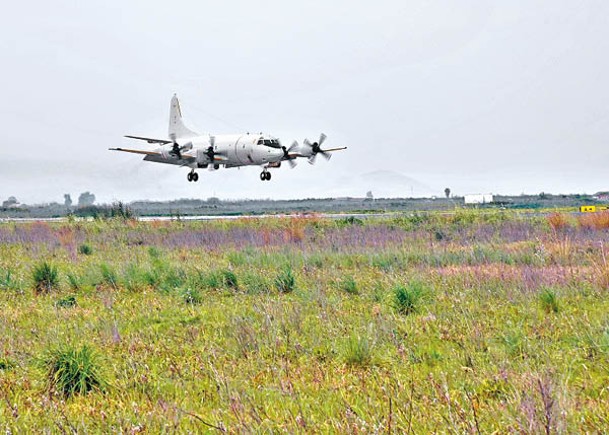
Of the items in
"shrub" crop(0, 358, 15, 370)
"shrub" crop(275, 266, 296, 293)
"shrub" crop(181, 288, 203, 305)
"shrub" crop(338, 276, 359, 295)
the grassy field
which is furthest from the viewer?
"shrub" crop(275, 266, 296, 293)

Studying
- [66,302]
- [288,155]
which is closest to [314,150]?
[288,155]

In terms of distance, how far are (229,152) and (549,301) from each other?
36251mm

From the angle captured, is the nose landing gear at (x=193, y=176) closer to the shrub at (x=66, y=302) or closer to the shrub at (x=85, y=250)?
the shrub at (x=85, y=250)

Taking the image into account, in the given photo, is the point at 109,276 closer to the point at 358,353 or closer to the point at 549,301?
the point at 358,353

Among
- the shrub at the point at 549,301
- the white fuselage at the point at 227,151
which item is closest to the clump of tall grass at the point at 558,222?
the shrub at the point at 549,301

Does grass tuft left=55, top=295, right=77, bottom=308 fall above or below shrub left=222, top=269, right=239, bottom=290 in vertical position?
below

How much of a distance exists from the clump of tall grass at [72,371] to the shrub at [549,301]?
6.50 metres

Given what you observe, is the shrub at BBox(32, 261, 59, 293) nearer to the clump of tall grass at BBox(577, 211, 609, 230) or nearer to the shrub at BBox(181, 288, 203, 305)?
the shrub at BBox(181, 288, 203, 305)

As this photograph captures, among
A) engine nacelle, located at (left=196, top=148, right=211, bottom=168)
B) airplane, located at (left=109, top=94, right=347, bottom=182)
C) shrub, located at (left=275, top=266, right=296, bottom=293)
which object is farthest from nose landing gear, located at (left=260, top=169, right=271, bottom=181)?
shrub, located at (left=275, top=266, right=296, bottom=293)

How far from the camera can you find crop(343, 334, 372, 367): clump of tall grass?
6.77 metres

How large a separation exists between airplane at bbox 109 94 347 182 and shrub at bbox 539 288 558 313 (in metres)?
30.4

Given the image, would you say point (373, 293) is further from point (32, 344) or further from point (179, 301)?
point (32, 344)

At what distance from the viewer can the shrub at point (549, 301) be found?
361 inches

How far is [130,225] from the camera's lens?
33.2 metres
